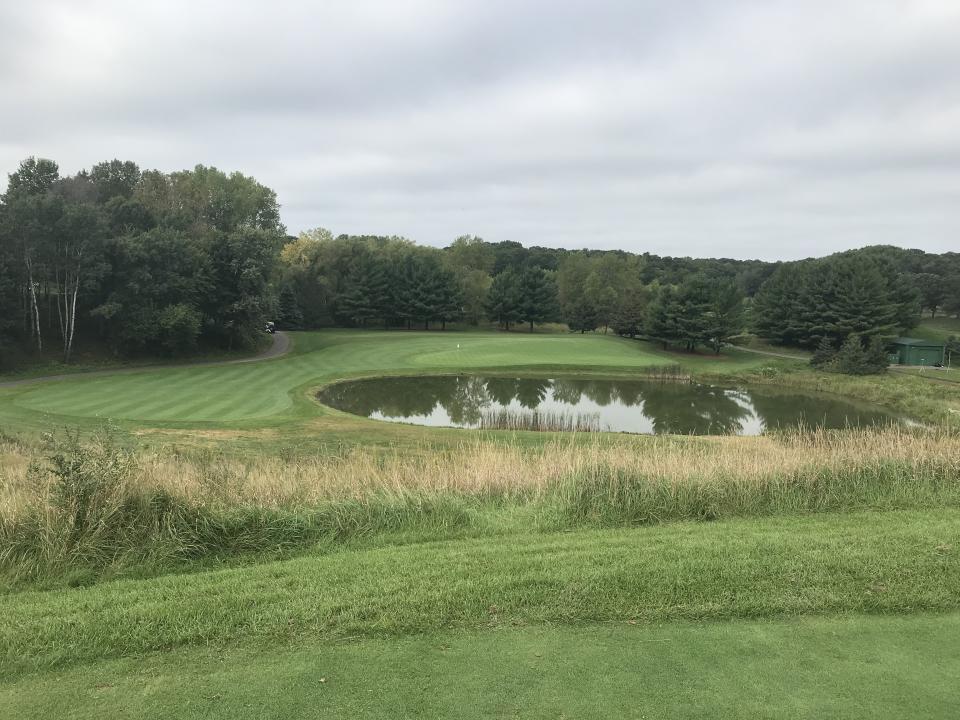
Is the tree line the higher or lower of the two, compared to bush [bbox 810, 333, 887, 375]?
higher

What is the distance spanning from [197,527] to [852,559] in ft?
21.6

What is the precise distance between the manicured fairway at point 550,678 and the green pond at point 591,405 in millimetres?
18072

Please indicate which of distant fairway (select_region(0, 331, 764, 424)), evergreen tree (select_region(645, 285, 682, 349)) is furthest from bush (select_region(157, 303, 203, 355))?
evergreen tree (select_region(645, 285, 682, 349))

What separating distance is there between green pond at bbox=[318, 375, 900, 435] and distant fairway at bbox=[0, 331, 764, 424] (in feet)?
9.71

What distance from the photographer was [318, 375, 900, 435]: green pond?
2478 centimetres

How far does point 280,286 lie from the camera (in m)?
58.4

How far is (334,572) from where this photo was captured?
550 centimetres

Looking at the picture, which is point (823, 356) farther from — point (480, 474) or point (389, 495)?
point (389, 495)

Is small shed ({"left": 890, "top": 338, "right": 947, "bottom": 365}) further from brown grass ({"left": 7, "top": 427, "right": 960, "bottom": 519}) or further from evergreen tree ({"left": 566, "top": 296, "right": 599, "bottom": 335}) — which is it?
brown grass ({"left": 7, "top": 427, "right": 960, "bottom": 519})

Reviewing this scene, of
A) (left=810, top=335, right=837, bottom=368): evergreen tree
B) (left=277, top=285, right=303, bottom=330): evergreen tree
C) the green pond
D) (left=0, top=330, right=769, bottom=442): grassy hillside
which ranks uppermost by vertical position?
(left=277, top=285, right=303, bottom=330): evergreen tree

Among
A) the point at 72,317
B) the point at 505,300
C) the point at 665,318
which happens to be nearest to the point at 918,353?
the point at 665,318

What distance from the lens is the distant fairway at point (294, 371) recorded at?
22.7m

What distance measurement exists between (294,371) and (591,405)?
17.2m

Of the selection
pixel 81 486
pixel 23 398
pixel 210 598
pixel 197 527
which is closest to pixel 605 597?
pixel 210 598
